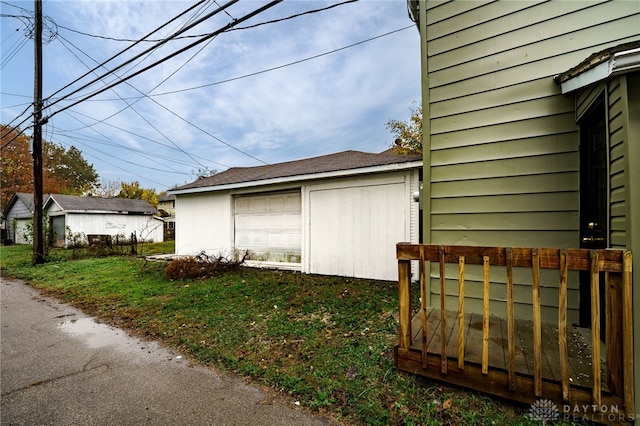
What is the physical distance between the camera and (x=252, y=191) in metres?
7.85

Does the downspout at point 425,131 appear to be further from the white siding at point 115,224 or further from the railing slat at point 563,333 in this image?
the white siding at point 115,224

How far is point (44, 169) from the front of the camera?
27.4m

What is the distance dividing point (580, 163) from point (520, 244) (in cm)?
92

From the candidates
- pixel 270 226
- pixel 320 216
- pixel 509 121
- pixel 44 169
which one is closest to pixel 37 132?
pixel 270 226

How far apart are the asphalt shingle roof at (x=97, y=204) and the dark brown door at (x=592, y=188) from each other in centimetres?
2080

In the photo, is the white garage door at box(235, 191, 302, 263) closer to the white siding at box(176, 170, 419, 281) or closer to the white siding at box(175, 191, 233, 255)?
the white siding at box(176, 170, 419, 281)

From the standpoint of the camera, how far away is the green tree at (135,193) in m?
32.5

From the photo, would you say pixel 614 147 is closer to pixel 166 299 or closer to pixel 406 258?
pixel 406 258

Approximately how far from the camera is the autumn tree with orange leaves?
21.8 metres

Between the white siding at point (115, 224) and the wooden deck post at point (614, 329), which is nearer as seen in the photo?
the wooden deck post at point (614, 329)

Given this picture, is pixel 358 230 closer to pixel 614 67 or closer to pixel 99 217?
pixel 614 67

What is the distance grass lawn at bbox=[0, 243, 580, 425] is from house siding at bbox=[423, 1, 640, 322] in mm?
1295

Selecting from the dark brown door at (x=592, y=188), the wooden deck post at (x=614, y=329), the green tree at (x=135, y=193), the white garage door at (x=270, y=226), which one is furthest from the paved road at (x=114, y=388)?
the green tree at (x=135, y=193)

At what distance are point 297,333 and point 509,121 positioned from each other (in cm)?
330
